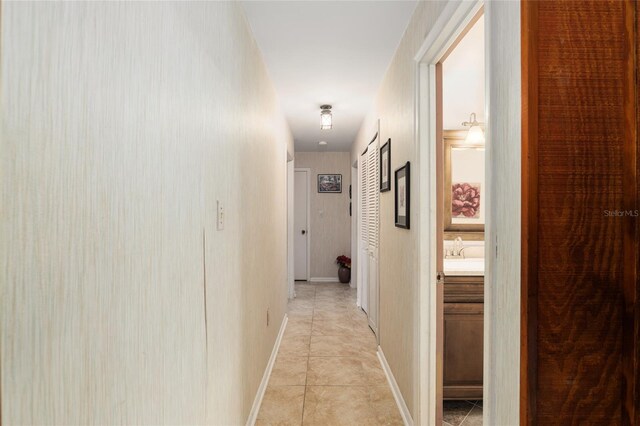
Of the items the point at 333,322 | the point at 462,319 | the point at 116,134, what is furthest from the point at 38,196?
the point at 333,322

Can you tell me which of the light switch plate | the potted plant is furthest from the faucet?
the potted plant

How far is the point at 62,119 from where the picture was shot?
2.04 feet

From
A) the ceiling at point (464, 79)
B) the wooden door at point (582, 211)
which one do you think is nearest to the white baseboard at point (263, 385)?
the wooden door at point (582, 211)

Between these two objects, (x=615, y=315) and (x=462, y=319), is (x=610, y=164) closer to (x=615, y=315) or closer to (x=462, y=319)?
(x=615, y=315)

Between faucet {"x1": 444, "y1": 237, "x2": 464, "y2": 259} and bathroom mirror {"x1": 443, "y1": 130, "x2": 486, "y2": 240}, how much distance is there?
0.07 m

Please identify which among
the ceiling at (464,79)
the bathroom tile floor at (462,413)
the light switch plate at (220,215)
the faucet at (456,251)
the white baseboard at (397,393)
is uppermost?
the ceiling at (464,79)

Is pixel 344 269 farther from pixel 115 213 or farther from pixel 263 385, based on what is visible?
pixel 115 213

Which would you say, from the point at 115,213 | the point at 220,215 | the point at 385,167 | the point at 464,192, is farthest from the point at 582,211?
the point at 464,192

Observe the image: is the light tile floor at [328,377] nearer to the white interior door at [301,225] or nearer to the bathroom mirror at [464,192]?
the bathroom mirror at [464,192]

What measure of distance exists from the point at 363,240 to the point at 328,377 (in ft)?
7.12

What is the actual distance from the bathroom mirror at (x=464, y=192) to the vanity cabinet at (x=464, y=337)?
3.23 feet

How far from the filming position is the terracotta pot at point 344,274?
6578 mm

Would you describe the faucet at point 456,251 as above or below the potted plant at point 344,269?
above

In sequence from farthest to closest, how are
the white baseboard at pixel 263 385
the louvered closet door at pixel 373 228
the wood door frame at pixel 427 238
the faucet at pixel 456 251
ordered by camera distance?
1. the louvered closet door at pixel 373 228
2. the faucet at pixel 456 251
3. the white baseboard at pixel 263 385
4. the wood door frame at pixel 427 238
